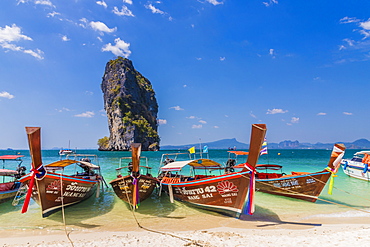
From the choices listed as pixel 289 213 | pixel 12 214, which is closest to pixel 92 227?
pixel 12 214

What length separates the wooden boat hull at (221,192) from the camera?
8047mm

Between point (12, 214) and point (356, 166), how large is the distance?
25966 millimetres

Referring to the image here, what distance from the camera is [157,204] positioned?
1156 centimetres

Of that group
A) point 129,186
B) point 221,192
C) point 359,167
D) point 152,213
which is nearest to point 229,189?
point 221,192

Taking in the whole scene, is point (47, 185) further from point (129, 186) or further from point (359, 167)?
point (359, 167)

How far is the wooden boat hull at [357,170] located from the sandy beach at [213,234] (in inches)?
539

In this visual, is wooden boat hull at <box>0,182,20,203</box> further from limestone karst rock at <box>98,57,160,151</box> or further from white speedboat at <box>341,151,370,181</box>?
limestone karst rock at <box>98,57,160,151</box>

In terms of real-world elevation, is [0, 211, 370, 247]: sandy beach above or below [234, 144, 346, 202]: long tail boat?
below

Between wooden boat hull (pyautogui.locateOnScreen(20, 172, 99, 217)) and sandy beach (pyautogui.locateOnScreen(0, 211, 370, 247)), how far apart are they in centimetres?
110

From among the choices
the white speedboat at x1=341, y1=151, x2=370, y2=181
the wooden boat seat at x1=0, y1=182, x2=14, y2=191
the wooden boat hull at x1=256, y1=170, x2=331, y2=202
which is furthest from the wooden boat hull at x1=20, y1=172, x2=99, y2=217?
the white speedboat at x1=341, y1=151, x2=370, y2=181

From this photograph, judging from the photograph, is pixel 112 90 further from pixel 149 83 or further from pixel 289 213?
pixel 289 213

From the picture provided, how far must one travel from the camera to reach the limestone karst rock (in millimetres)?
90812

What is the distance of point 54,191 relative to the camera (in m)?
8.81

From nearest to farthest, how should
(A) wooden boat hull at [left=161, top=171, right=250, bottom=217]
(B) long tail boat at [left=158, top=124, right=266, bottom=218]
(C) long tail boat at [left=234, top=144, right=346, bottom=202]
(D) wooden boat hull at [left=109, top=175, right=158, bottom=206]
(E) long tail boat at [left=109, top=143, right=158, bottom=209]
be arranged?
1. (B) long tail boat at [left=158, top=124, right=266, bottom=218]
2. (A) wooden boat hull at [left=161, top=171, right=250, bottom=217]
3. (E) long tail boat at [left=109, top=143, right=158, bottom=209]
4. (D) wooden boat hull at [left=109, top=175, right=158, bottom=206]
5. (C) long tail boat at [left=234, top=144, right=346, bottom=202]
